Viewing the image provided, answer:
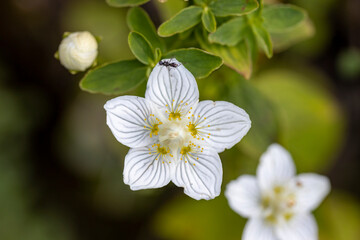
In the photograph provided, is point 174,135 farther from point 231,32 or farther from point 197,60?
point 231,32

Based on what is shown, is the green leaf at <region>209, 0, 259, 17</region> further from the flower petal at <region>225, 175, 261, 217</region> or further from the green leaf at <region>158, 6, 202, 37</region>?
the flower petal at <region>225, 175, 261, 217</region>

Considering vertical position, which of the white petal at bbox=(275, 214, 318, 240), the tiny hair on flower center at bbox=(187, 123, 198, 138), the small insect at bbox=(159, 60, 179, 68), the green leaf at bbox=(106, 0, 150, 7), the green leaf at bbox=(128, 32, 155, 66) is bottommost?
the white petal at bbox=(275, 214, 318, 240)

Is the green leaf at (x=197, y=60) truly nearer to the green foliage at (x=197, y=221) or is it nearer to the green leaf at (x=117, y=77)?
the green leaf at (x=117, y=77)

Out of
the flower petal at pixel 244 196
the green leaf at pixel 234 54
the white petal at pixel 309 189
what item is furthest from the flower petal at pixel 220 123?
the white petal at pixel 309 189

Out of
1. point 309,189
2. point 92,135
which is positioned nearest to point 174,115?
point 309,189

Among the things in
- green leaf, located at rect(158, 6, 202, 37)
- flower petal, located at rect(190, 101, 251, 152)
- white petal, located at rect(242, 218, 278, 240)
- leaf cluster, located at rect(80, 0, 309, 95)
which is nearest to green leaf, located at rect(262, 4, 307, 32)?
leaf cluster, located at rect(80, 0, 309, 95)

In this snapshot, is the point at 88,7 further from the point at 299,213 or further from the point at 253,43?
the point at 299,213

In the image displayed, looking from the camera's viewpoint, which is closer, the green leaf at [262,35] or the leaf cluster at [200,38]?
the leaf cluster at [200,38]
